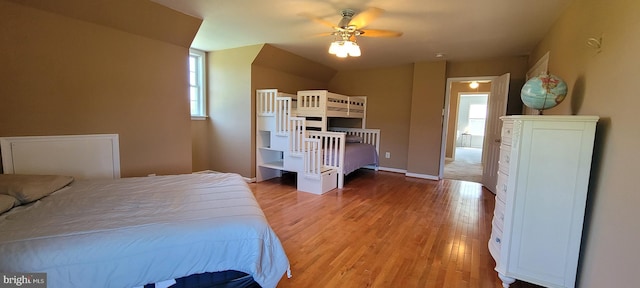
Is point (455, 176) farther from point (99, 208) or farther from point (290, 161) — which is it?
point (99, 208)

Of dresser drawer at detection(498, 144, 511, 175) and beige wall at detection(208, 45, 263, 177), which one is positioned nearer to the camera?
dresser drawer at detection(498, 144, 511, 175)

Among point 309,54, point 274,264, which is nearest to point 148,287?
point 274,264

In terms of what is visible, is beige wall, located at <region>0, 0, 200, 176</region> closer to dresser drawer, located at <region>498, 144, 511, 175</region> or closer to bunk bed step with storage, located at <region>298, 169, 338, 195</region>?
bunk bed step with storage, located at <region>298, 169, 338, 195</region>

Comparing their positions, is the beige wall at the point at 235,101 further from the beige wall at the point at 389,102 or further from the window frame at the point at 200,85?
the beige wall at the point at 389,102

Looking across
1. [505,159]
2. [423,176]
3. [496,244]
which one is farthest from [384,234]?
[423,176]

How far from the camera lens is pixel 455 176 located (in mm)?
5469

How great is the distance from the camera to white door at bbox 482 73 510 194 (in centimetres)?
404

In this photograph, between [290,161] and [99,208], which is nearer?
[99,208]

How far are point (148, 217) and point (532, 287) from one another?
257 cm

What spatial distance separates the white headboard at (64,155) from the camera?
2215 mm

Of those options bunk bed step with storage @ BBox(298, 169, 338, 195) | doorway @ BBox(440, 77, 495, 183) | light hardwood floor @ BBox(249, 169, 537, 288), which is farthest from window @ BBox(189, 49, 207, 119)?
doorway @ BBox(440, 77, 495, 183)

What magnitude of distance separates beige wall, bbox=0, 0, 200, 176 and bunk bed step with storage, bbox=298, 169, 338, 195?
5.27ft

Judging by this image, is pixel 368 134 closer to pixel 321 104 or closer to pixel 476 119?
pixel 321 104

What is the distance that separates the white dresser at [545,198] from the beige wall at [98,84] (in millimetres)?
3443
